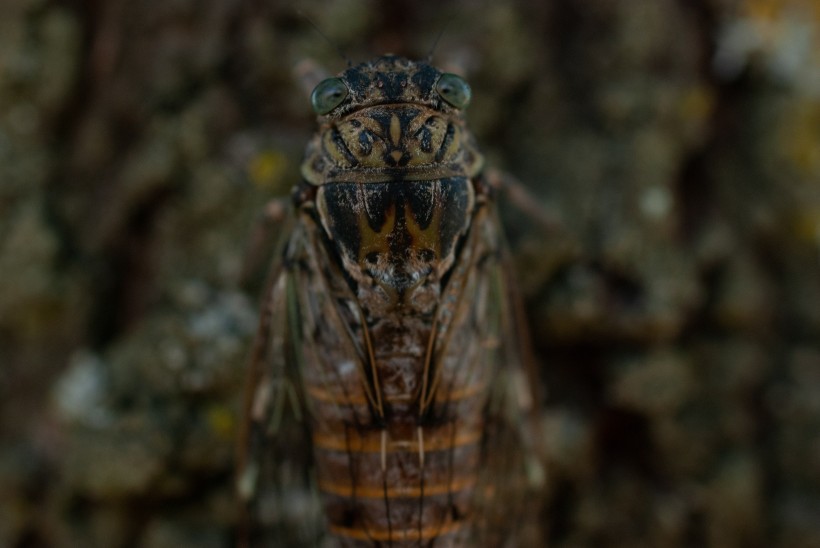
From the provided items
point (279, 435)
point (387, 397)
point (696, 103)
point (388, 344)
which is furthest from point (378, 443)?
point (696, 103)

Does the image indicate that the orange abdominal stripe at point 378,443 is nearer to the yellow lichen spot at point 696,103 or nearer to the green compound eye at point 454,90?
the green compound eye at point 454,90

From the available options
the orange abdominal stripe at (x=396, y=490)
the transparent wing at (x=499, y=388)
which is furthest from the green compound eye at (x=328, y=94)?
the orange abdominal stripe at (x=396, y=490)

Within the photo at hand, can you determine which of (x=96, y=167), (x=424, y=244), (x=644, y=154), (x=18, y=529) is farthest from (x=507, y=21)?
(x=18, y=529)

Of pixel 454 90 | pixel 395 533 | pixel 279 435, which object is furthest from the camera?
pixel 279 435

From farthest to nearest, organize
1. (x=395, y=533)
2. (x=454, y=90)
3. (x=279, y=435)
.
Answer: (x=279, y=435) < (x=454, y=90) < (x=395, y=533)

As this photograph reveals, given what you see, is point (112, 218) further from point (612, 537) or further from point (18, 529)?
point (612, 537)

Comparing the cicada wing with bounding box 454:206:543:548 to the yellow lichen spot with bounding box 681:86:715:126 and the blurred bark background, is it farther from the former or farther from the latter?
the yellow lichen spot with bounding box 681:86:715:126

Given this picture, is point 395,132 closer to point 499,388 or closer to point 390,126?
point 390,126
